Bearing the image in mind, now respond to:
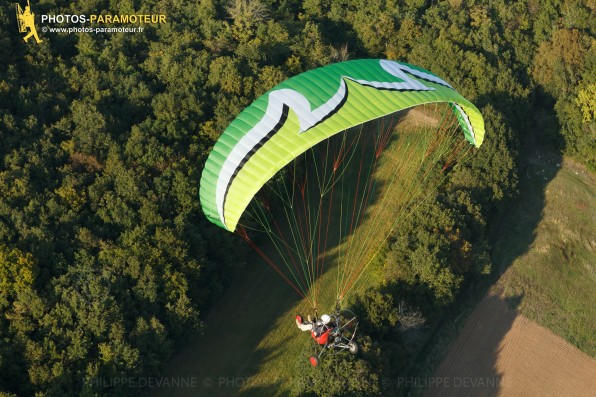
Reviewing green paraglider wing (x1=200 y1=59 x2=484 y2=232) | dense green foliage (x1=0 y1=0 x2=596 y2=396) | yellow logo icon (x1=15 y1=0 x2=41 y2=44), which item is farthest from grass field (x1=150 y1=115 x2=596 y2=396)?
yellow logo icon (x1=15 y1=0 x2=41 y2=44)

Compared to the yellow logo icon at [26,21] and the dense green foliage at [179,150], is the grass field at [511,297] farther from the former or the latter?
the yellow logo icon at [26,21]

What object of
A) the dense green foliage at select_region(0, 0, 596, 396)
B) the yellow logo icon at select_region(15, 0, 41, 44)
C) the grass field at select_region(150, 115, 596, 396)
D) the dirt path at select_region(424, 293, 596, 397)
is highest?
the yellow logo icon at select_region(15, 0, 41, 44)

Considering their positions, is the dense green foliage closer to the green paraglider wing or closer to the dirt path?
the dirt path

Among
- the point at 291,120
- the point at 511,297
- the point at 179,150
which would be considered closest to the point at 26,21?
the point at 179,150

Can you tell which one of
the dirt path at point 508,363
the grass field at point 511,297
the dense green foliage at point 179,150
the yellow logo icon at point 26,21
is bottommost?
the dirt path at point 508,363

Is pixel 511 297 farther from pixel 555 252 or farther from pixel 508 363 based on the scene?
pixel 555 252

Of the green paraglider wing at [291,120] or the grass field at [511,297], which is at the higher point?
the green paraglider wing at [291,120]

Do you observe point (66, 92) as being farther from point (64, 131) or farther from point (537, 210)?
point (537, 210)

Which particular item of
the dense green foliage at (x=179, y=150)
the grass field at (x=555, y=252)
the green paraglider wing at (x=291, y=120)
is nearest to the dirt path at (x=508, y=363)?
the grass field at (x=555, y=252)
